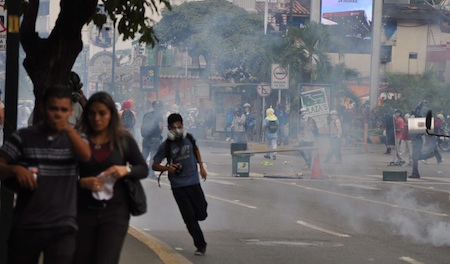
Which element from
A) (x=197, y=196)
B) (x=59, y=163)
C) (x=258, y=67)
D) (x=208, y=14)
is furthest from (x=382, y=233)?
(x=258, y=67)

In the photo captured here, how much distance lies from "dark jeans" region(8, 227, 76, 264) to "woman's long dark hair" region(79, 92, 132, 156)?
2.56 feet

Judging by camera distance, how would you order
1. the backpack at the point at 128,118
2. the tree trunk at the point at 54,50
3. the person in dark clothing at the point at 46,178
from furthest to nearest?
the backpack at the point at 128,118 → the tree trunk at the point at 54,50 → the person in dark clothing at the point at 46,178

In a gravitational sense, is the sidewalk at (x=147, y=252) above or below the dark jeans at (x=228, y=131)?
above

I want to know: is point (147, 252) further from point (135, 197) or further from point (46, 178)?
point (46, 178)

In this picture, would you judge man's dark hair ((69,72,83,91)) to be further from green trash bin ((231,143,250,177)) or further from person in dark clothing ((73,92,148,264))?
green trash bin ((231,143,250,177))

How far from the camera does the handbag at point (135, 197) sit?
7.92 m

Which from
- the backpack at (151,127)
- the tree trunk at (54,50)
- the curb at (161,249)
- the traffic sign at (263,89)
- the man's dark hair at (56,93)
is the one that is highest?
the tree trunk at (54,50)

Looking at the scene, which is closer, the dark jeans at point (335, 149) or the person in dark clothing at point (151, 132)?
the person in dark clothing at point (151, 132)

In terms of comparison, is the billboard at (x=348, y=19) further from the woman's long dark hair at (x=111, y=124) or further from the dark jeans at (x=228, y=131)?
the woman's long dark hair at (x=111, y=124)

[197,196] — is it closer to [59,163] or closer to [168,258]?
[168,258]

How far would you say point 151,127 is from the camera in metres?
26.0

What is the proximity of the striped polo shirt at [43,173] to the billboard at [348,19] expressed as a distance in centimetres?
5337

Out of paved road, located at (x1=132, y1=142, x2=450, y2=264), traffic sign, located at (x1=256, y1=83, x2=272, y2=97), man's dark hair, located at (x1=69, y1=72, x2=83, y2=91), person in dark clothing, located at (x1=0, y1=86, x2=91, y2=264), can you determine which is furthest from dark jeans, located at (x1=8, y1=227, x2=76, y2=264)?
traffic sign, located at (x1=256, y1=83, x2=272, y2=97)

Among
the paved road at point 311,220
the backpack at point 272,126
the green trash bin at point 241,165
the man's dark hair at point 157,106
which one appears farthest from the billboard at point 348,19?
the man's dark hair at point 157,106
